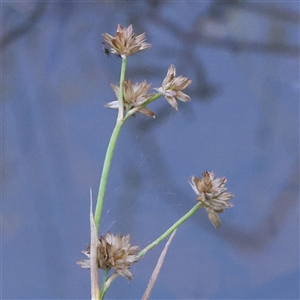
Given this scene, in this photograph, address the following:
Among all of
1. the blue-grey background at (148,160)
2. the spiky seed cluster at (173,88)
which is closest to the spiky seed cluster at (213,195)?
the spiky seed cluster at (173,88)

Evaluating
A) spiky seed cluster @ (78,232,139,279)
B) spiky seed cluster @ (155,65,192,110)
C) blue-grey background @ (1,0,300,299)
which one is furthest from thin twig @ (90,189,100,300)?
blue-grey background @ (1,0,300,299)

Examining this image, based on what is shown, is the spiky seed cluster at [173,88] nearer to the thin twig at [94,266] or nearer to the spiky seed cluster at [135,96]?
the spiky seed cluster at [135,96]

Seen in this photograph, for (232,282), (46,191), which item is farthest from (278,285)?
(46,191)

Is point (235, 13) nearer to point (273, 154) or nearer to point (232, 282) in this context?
point (273, 154)

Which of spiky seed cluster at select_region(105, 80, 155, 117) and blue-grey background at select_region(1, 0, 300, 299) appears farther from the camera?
blue-grey background at select_region(1, 0, 300, 299)

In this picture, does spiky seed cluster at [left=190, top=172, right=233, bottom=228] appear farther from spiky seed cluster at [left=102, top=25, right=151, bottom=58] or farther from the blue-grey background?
the blue-grey background

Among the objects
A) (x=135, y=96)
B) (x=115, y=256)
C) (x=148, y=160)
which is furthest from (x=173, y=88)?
(x=148, y=160)

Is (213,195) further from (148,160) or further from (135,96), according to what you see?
(148,160)

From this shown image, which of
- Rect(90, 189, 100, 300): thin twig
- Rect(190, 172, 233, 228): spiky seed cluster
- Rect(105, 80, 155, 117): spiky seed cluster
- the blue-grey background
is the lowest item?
Rect(90, 189, 100, 300): thin twig
